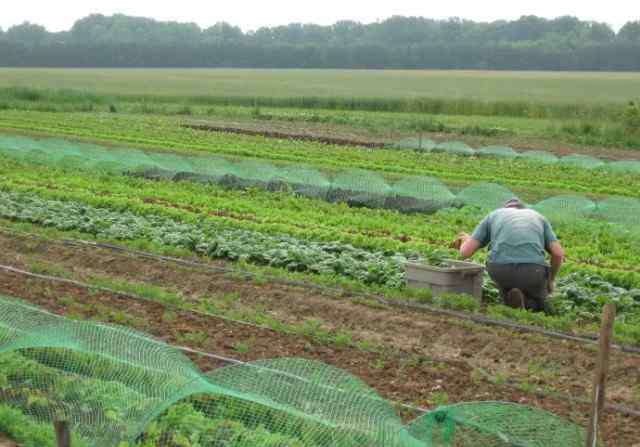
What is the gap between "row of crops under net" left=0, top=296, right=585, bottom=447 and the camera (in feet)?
21.4

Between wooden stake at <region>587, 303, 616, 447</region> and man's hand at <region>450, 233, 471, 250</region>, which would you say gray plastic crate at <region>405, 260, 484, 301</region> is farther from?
wooden stake at <region>587, 303, 616, 447</region>

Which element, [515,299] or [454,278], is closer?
[515,299]

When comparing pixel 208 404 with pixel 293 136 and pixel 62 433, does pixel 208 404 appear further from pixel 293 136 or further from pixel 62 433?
pixel 293 136

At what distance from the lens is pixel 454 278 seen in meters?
11.4

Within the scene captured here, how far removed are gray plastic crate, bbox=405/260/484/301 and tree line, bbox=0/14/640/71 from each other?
10169cm

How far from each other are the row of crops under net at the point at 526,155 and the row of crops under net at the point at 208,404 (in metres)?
18.9

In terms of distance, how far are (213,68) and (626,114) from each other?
92.0m

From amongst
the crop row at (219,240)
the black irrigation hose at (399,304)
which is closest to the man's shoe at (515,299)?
the black irrigation hose at (399,304)

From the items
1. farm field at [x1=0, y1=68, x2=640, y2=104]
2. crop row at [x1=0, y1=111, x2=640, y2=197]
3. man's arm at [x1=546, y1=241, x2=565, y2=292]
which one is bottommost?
farm field at [x1=0, y1=68, x2=640, y2=104]

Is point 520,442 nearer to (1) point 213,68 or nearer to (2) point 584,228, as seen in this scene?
(2) point 584,228

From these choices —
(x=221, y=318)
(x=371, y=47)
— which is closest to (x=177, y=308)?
(x=221, y=318)

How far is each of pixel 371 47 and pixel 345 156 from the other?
314ft

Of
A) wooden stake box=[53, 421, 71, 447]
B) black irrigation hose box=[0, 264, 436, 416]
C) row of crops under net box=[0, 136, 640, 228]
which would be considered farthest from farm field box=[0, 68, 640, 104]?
wooden stake box=[53, 421, 71, 447]

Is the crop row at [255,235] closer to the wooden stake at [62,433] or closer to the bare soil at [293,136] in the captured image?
the wooden stake at [62,433]
